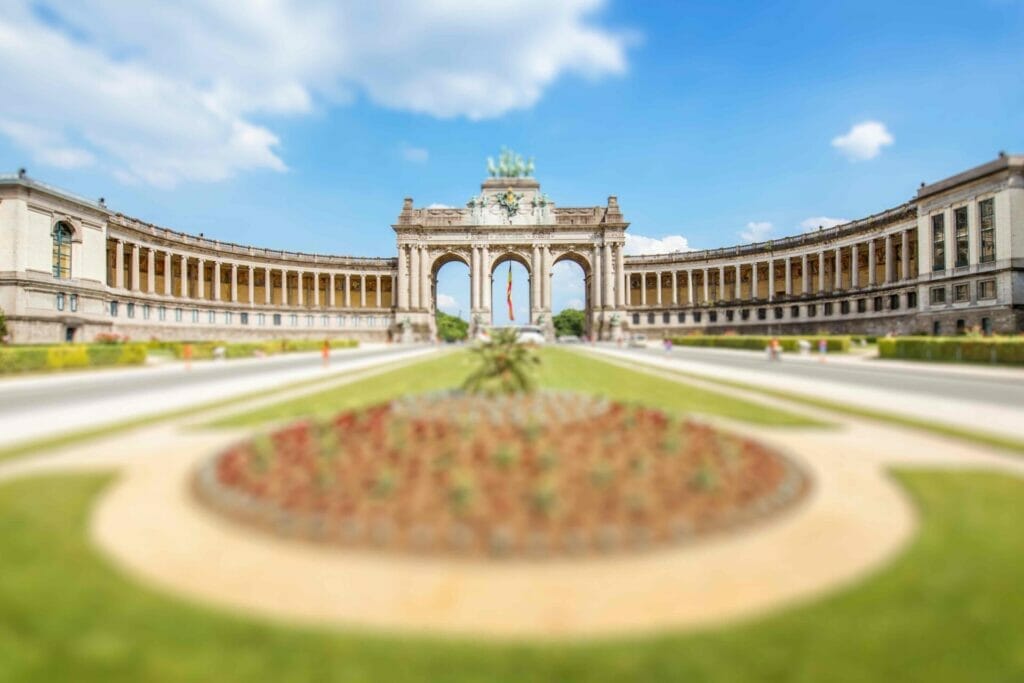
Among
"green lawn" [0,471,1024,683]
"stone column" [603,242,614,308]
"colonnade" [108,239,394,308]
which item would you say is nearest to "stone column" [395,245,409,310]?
"colonnade" [108,239,394,308]

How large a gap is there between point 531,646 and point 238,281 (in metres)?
96.6

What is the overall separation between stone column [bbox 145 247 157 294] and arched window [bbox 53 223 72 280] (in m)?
15.1

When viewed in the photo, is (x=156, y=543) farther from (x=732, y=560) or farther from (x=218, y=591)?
(x=732, y=560)

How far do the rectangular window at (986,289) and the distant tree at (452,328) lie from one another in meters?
86.8

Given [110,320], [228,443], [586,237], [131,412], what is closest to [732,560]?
[228,443]

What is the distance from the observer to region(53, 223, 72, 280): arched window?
5234 centimetres

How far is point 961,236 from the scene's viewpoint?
5538cm

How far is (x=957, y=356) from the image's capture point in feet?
97.1

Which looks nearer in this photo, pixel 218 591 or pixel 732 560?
pixel 218 591

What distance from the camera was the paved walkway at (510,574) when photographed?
14.0 feet

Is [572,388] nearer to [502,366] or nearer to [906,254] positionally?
[502,366]

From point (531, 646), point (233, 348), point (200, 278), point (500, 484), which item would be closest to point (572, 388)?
point (500, 484)

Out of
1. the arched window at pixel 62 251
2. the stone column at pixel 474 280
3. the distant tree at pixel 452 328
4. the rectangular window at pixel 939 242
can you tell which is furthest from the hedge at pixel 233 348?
the rectangular window at pixel 939 242

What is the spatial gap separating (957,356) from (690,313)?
6630cm
